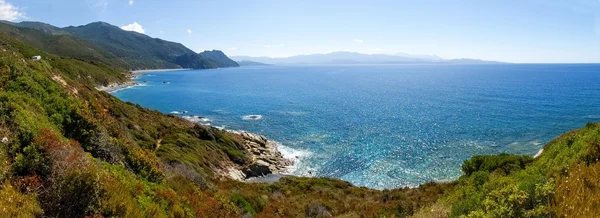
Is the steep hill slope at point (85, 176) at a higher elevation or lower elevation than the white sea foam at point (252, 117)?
higher

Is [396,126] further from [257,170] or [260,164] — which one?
[257,170]

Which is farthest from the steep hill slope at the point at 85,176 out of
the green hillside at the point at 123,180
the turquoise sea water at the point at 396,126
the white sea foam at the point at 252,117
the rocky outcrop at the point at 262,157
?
the white sea foam at the point at 252,117

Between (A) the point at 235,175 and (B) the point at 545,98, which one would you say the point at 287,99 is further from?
(B) the point at 545,98

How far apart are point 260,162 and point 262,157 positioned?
3104mm

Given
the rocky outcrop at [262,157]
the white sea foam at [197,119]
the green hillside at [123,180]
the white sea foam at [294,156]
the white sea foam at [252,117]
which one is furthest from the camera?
the white sea foam at [252,117]

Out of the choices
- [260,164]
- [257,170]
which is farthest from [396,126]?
[257,170]

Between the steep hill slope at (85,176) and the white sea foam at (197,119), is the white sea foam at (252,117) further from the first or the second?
the steep hill slope at (85,176)

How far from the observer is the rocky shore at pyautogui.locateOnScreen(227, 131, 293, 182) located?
4331 centimetres

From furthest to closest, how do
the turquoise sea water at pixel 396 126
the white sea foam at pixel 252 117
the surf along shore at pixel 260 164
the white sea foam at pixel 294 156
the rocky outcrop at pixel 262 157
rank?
the white sea foam at pixel 252 117 → the white sea foam at pixel 294 156 → the turquoise sea water at pixel 396 126 → the rocky outcrop at pixel 262 157 → the surf along shore at pixel 260 164

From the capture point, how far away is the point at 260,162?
4612 cm

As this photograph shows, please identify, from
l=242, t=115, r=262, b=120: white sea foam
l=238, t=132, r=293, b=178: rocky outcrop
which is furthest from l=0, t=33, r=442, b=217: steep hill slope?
l=242, t=115, r=262, b=120: white sea foam

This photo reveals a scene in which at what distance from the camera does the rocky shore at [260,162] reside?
43.3 m

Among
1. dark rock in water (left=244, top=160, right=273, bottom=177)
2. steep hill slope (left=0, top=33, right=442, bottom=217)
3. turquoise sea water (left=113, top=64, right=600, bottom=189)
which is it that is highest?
steep hill slope (left=0, top=33, right=442, bottom=217)

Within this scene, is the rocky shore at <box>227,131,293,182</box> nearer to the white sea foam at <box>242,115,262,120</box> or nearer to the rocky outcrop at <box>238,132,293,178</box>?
the rocky outcrop at <box>238,132,293,178</box>
